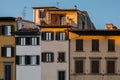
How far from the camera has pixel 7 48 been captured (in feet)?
303

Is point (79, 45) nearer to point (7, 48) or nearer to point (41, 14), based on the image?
point (7, 48)

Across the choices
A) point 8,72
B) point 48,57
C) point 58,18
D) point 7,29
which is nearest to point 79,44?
point 48,57

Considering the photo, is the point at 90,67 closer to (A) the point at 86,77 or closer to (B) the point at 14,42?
(A) the point at 86,77

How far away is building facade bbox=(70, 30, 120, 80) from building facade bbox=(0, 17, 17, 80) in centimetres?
846

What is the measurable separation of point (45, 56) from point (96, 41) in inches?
297

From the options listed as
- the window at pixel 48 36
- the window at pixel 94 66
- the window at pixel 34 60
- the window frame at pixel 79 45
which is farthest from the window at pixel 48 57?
the window at pixel 94 66

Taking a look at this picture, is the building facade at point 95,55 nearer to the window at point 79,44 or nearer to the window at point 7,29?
the window at point 79,44

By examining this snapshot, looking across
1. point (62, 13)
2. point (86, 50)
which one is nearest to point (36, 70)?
point (86, 50)

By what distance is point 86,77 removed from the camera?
90.9m

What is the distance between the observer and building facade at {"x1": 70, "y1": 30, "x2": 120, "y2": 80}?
90.4 m

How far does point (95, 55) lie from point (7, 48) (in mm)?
12655

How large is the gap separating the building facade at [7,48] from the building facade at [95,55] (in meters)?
8.46

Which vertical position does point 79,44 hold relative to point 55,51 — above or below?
above

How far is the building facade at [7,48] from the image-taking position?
9169cm
